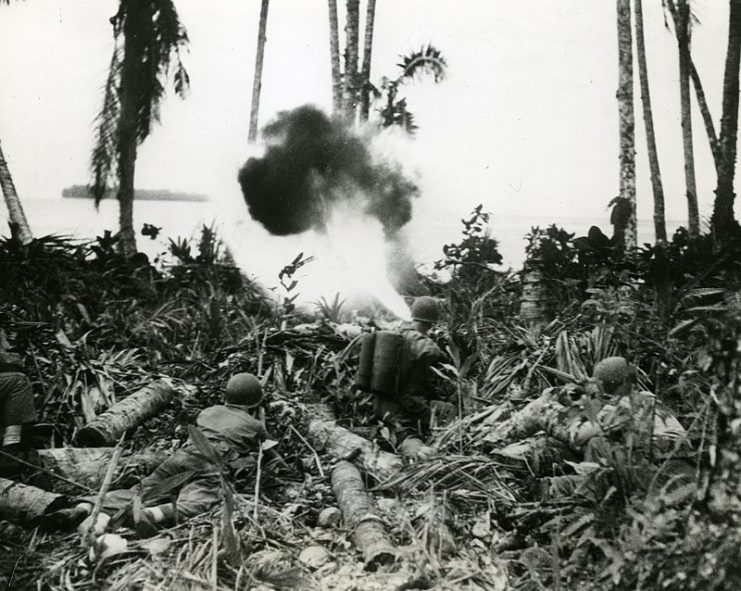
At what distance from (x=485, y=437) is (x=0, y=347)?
3765 mm

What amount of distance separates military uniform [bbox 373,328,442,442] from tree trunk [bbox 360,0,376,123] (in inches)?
336

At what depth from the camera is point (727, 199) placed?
7727 millimetres

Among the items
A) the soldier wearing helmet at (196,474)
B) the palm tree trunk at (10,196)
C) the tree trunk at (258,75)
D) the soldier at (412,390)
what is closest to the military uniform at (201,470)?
the soldier wearing helmet at (196,474)

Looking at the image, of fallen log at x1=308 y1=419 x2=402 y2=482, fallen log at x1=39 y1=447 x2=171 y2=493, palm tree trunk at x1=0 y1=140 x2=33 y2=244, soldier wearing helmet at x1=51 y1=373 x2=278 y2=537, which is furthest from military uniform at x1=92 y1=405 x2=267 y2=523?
palm tree trunk at x1=0 y1=140 x2=33 y2=244

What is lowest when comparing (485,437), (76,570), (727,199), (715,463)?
(76,570)

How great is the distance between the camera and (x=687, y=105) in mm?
12820

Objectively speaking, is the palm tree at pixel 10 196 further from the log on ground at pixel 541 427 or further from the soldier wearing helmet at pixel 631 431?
the soldier wearing helmet at pixel 631 431

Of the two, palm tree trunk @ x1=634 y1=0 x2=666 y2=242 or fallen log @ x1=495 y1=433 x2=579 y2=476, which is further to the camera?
palm tree trunk @ x1=634 y1=0 x2=666 y2=242

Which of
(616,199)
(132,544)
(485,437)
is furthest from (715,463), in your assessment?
(616,199)

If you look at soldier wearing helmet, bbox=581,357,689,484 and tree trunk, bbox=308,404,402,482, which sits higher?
soldier wearing helmet, bbox=581,357,689,484

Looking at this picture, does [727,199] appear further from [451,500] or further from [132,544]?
[132,544]

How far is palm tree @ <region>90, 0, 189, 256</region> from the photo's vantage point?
12023 mm

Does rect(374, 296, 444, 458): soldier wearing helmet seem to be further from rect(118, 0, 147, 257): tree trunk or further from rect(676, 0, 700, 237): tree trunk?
rect(118, 0, 147, 257): tree trunk

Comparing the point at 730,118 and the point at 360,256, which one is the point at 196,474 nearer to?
the point at 730,118
